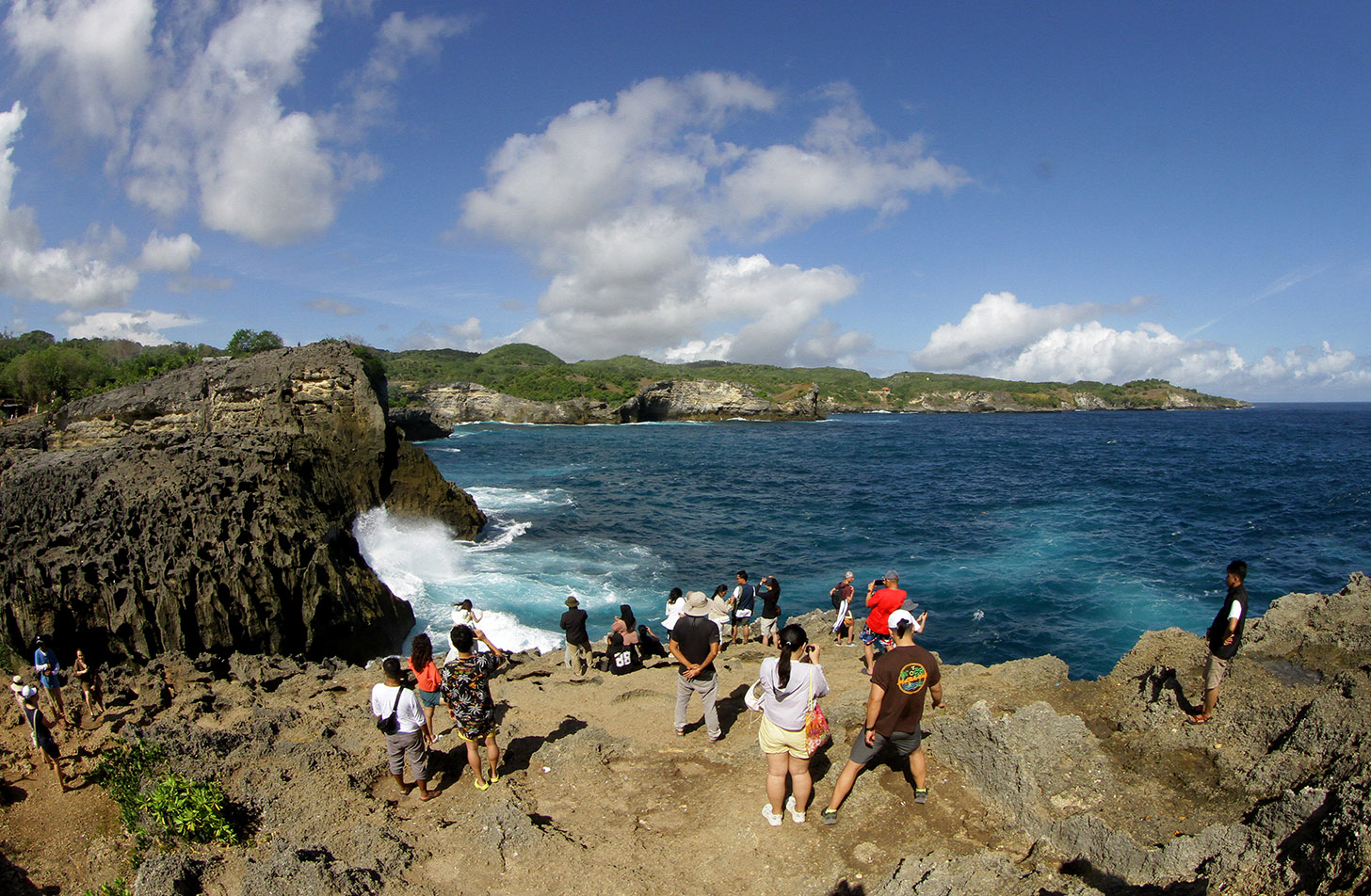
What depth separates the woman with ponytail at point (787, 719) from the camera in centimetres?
586

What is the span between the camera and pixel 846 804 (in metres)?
6.31

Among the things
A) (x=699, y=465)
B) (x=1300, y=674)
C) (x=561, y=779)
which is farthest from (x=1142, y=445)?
(x=561, y=779)

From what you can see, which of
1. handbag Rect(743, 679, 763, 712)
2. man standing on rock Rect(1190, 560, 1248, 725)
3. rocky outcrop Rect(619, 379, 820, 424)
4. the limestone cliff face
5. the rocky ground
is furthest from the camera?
rocky outcrop Rect(619, 379, 820, 424)

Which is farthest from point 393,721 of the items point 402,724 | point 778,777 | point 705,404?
point 705,404

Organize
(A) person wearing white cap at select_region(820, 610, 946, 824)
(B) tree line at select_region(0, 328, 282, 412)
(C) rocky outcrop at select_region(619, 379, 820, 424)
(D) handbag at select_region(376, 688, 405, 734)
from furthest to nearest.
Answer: (C) rocky outcrop at select_region(619, 379, 820, 424) → (B) tree line at select_region(0, 328, 282, 412) → (D) handbag at select_region(376, 688, 405, 734) → (A) person wearing white cap at select_region(820, 610, 946, 824)

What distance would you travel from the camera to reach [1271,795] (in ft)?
19.2

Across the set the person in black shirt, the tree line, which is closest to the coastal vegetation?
the tree line

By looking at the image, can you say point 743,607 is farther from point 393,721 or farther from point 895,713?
point 393,721

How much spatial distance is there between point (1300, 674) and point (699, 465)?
1839 inches

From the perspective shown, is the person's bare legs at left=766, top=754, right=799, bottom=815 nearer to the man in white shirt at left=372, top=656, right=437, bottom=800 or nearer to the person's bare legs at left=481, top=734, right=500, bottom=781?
the person's bare legs at left=481, top=734, right=500, bottom=781

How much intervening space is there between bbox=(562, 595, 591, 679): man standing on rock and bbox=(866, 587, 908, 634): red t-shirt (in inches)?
196

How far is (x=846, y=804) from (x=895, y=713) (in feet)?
3.62

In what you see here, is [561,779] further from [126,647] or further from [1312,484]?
[1312,484]

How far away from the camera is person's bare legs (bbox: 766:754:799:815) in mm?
6008
